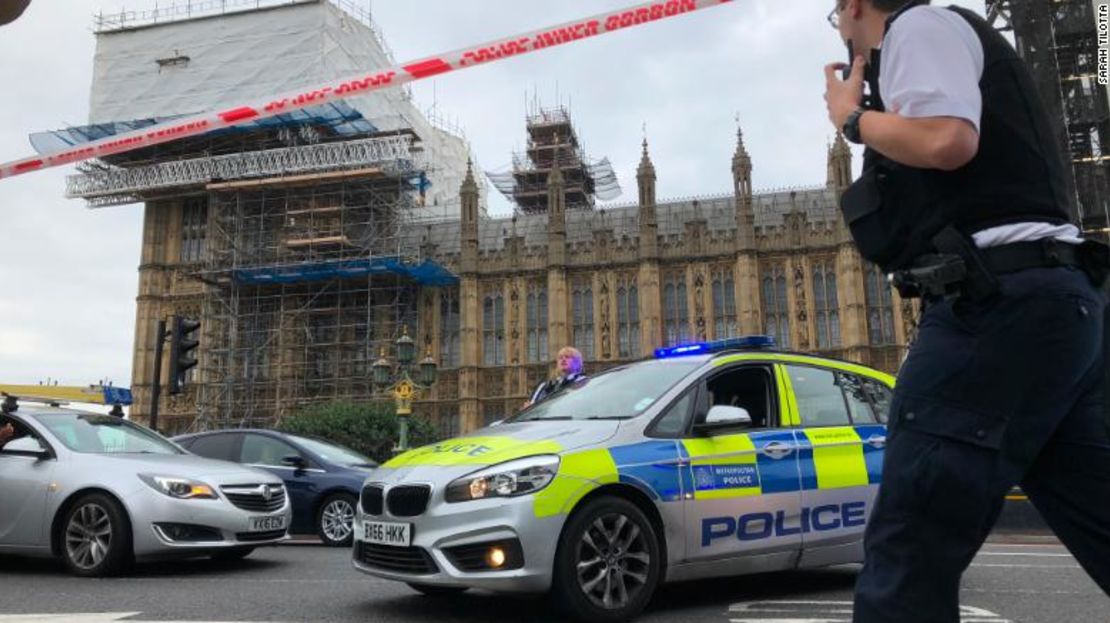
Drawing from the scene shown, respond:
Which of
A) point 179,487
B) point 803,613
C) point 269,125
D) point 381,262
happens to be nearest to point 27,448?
point 179,487

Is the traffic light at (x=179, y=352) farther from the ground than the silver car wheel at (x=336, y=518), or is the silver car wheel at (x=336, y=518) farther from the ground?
the traffic light at (x=179, y=352)

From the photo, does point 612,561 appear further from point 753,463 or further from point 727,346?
point 727,346

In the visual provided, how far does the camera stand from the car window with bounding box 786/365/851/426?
6.04 metres

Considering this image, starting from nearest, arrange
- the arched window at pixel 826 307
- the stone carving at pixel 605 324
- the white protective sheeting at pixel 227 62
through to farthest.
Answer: the arched window at pixel 826 307 → the stone carving at pixel 605 324 → the white protective sheeting at pixel 227 62

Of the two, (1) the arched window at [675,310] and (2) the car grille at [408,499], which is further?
(1) the arched window at [675,310]

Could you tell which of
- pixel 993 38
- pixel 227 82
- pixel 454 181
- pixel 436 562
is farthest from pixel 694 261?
pixel 993 38

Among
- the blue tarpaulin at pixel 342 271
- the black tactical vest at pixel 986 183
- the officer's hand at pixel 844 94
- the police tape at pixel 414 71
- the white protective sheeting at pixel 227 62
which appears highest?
the white protective sheeting at pixel 227 62

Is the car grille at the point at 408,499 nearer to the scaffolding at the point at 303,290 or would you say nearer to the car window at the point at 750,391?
the car window at the point at 750,391

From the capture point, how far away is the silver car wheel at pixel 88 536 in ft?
22.5

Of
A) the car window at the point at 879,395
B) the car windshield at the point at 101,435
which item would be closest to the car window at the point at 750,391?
the car window at the point at 879,395

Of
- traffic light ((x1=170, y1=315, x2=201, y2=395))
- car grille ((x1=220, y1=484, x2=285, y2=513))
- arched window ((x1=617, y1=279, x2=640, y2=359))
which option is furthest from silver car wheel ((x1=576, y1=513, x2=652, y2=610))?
arched window ((x1=617, y1=279, x2=640, y2=359))

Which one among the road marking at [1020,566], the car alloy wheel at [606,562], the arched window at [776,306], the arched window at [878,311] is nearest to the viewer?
the car alloy wheel at [606,562]

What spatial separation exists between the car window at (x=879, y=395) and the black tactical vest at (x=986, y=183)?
15.0 ft

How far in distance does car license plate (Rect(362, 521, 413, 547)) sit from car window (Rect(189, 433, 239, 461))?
6296mm
